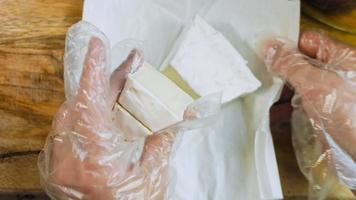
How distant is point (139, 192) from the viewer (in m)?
0.54

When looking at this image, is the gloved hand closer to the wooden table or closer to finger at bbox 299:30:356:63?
the wooden table

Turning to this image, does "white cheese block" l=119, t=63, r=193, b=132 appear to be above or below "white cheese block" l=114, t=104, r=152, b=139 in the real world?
above

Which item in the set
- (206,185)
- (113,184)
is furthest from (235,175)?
(113,184)

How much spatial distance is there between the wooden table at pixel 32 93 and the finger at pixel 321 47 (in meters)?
0.06

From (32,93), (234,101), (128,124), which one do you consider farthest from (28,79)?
(234,101)

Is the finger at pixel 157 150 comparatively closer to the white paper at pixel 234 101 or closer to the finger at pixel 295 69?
the white paper at pixel 234 101

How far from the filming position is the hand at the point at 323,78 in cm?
56

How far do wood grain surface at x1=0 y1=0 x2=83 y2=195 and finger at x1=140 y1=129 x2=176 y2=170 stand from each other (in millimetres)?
123

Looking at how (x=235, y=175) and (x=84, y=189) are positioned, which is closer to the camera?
(x=84, y=189)

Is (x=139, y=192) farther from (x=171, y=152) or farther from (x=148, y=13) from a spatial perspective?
(x=148, y=13)

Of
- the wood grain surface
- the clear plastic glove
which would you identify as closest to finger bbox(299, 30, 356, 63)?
the clear plastic glove

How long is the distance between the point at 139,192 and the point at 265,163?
14 centimetres

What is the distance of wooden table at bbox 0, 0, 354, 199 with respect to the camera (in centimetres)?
60

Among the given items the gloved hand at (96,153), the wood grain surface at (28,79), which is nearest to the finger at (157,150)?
the gloved hand at (96,153)
